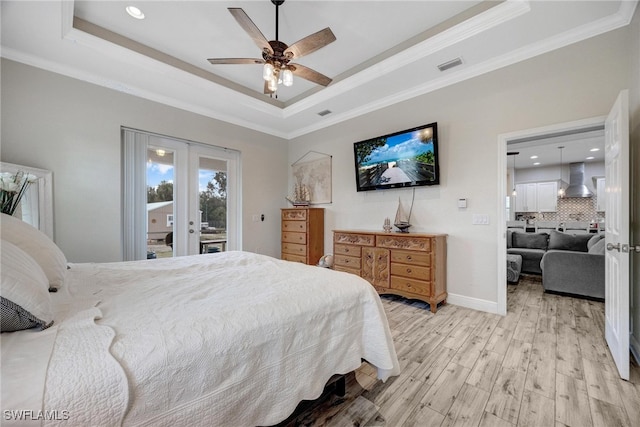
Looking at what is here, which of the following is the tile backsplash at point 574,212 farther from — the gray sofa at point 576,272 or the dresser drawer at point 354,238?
the dresser drawer at point 354,238

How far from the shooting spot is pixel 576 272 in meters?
3.50

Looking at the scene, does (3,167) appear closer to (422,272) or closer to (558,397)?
(422,272)

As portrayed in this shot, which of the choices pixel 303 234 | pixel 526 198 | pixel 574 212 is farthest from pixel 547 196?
pixel 303 234

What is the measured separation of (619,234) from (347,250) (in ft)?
8.75

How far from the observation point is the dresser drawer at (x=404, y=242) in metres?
3.02

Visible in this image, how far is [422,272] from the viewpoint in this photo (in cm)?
305

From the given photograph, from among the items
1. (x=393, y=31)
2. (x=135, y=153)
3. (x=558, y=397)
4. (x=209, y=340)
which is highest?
(x=393, y=31)

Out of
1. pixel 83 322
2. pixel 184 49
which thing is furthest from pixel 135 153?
pixel 83 322

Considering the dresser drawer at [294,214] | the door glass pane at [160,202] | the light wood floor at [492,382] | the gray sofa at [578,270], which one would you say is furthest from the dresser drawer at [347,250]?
the gray sofa at [578,270]

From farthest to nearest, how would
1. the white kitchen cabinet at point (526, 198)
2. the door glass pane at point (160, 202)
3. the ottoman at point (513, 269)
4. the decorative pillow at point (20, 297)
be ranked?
the white kitchen cabinet at point (526, 198)
the ottoman at point (513, 269)
the door glass pane at point (160, 202)
the decorative pillow at point (20, 297)

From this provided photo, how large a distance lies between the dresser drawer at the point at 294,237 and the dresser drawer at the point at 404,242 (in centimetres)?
146

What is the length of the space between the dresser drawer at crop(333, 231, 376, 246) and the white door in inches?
85.7

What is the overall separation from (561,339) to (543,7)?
2.93m

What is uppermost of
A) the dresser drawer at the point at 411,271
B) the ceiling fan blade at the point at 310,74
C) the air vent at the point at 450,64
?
the air vent at the point at 450,64
